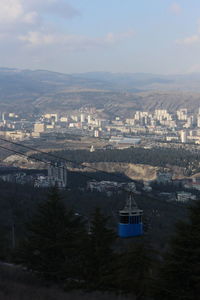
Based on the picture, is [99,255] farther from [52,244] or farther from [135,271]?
[52,244]

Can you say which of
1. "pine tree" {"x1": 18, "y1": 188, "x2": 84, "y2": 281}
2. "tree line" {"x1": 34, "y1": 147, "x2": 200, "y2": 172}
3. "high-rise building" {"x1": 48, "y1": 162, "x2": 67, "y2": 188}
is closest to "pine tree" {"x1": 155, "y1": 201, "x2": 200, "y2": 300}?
"pine tree" {"x1": 18, "y1": 188, "x2": 84, "y2": 281}

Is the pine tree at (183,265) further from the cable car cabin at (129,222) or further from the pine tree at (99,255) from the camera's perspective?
the pine tree at (99,255)

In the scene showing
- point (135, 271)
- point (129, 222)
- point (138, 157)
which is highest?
point (129, 222)

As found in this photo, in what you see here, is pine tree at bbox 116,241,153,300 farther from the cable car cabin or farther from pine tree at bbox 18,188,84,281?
pine tree at bbox 18,188,84,281

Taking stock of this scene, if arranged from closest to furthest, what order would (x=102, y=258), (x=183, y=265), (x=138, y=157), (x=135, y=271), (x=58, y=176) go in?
(x=183, y=265), (x=135, y=271), (x=102, y=258), (x=58, y=176), (x=138, y=157)

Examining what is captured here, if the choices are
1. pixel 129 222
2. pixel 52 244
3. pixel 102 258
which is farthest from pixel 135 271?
pixel 52 244

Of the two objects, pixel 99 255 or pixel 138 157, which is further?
pixel 138 157

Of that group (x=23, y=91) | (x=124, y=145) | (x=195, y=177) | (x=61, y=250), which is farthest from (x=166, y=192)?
(x=23, y=91)
